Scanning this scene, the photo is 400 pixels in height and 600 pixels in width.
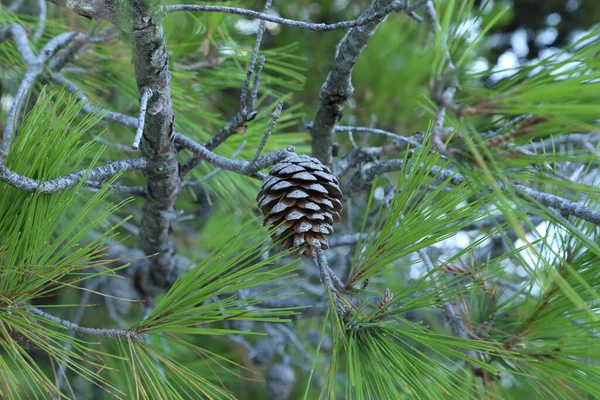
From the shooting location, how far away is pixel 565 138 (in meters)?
0.88

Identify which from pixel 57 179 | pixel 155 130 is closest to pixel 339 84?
pixel 155 130

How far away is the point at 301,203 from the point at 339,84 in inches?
9.4

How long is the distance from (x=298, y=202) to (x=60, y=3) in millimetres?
252

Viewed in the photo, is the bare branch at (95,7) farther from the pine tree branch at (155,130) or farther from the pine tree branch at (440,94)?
the pine tree branch at (440,94)

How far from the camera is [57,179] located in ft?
1.61

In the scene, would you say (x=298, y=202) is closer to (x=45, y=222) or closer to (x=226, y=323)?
(x=45, y=222)

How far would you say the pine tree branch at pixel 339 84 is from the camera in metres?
0.59

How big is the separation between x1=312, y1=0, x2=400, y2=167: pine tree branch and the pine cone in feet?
0.54

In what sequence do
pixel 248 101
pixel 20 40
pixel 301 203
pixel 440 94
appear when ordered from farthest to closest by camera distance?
pixel 20 40 → pixel 248 101 → pixel 301 203 → pixel 440 94

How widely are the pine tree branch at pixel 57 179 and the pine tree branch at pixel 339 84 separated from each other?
26 cm

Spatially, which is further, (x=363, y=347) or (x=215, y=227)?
(x=215, y=227)

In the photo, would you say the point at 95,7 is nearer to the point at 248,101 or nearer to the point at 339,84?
the point at 248,101

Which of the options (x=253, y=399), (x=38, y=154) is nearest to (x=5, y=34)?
(x=38, y=154)

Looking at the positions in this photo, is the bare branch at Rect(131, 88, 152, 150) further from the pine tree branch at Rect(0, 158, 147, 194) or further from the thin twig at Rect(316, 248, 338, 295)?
the thin twig at Rect(316, 248, 338, 295)
